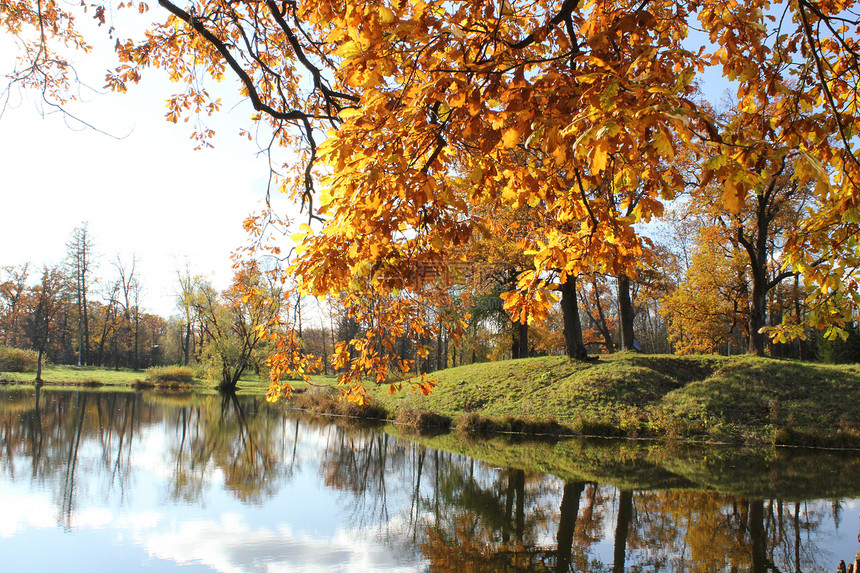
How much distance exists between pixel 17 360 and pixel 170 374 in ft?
33.7

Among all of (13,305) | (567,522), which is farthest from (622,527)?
(13,305)

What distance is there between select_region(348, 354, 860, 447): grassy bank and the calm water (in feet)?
7.15

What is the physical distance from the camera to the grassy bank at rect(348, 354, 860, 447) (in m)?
11.7

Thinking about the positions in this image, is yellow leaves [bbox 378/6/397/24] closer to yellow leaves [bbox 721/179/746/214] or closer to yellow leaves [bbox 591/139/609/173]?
yellow leaves [bbox 591/139/609/173]

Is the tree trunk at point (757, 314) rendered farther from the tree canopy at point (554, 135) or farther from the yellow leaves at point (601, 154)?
the yellow leaves at point (601, 154)

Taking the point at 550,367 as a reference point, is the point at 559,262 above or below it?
above

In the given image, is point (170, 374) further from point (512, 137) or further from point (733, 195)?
point (733, 195)

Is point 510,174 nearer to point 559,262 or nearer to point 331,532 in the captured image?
point 559,262

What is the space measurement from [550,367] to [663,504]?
958 cm

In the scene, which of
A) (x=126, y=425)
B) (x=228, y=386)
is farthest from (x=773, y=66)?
(x=228, y=386)

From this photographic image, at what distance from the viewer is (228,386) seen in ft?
86.6

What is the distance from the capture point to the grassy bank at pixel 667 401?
38.2 ft

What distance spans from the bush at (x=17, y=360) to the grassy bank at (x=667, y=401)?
26.7 metres

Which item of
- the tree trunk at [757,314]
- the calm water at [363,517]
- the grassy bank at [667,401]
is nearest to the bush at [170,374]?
the grassy bank at [667,401]
